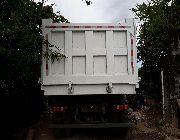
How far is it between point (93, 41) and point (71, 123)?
7.43ft

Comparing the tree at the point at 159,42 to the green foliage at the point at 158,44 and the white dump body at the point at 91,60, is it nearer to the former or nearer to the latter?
the green foliage at the point at 158,44

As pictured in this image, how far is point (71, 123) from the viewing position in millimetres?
9656

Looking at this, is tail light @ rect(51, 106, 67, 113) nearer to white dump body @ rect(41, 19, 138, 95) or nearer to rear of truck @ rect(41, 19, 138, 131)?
rear of truck @ rect(41, 19, 138, 131)

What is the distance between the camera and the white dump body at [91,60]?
9188 mm

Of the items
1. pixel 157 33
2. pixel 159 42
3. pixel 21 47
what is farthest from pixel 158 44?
pixel 21 47

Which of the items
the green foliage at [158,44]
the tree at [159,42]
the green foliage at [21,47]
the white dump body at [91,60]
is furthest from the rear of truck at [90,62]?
the green foliage at [158,44]

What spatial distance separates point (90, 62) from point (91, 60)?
58 millimetres

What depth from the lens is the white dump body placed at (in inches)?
362

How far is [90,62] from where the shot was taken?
9.22 metres

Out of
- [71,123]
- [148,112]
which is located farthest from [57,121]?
[148,112]

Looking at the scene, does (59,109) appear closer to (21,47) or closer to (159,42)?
(21,47)

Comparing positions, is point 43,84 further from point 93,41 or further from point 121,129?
point 121,129

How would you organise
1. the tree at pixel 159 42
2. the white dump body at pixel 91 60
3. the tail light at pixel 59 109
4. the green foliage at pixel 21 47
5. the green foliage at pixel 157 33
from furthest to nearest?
1. the green foliage at pixel 157 33
2. the tree at pixel 159 42
3. the tail light at pixel 59 109
4. the white dump body at pixel 91 60
5. the green foliage at pixel 21 47

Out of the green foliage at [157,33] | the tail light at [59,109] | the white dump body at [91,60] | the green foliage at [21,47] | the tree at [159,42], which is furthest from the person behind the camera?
the green foliage at [157,33]
